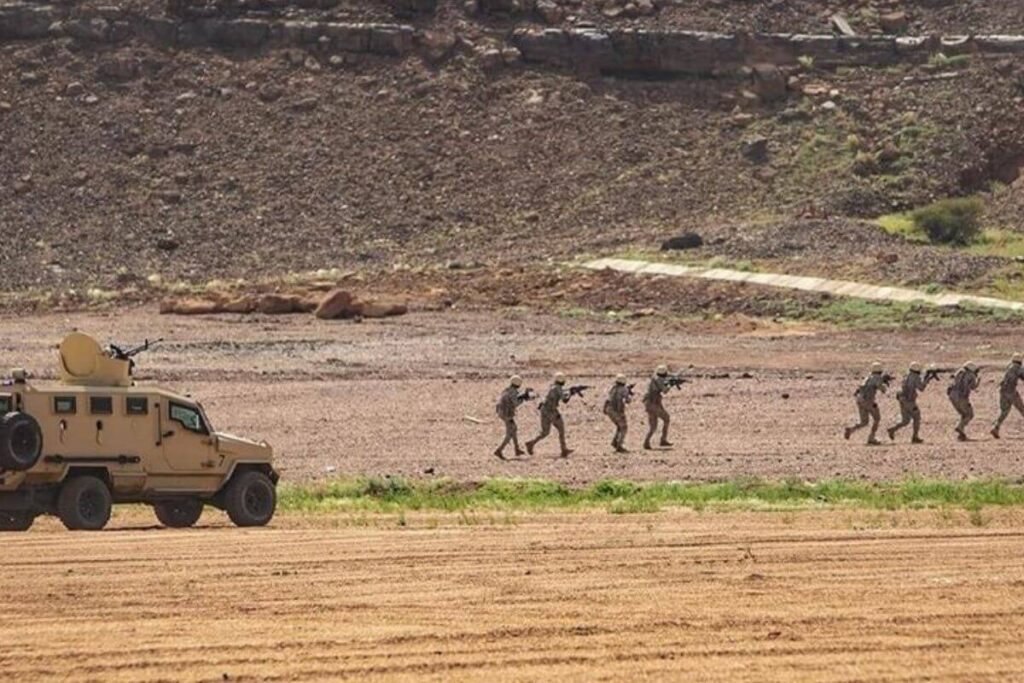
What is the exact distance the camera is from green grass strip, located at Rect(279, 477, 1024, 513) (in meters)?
28.0

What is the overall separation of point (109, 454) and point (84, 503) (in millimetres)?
525

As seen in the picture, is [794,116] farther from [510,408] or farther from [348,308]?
[510,408]

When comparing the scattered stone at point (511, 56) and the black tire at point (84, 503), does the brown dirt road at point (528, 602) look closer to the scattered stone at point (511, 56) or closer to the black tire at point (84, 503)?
the black tire at point (84, 503)

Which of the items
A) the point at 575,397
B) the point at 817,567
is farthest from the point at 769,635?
the point at 575,397

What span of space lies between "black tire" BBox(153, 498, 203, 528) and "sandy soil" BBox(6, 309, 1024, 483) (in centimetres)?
571

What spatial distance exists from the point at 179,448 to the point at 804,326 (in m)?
30.3

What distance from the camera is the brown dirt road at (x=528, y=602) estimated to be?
53.8 feet

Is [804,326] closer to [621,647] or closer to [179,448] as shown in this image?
[179,448]

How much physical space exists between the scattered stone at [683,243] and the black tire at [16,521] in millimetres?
39133

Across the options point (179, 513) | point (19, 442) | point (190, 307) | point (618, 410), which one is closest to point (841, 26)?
point (190, 307)

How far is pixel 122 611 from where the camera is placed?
744 inches

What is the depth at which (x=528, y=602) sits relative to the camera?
63.0ft

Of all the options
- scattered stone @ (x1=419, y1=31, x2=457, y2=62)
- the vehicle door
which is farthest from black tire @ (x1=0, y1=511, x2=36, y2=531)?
scattered stone @ (x1=419, y1=31, x2=457, y2=62)

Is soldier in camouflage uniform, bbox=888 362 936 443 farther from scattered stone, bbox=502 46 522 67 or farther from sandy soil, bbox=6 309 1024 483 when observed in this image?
scattered stone, bbox=502 46 522 67
